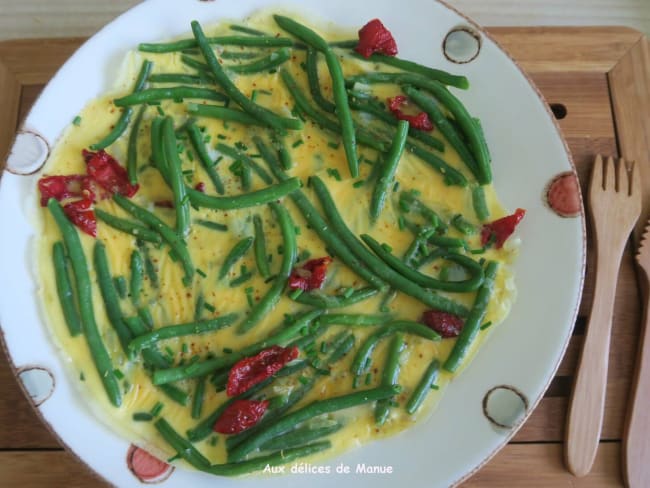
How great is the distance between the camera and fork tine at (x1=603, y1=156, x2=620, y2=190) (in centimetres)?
301

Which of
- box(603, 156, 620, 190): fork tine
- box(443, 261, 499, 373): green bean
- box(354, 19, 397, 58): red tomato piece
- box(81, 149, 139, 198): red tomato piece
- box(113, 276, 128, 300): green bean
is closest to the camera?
box(443, 261, 499, 373): green bean

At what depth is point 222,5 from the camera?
3033 millimetres

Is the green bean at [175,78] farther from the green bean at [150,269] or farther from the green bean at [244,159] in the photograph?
the green bean at [150,269]

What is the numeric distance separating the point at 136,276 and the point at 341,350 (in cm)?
97

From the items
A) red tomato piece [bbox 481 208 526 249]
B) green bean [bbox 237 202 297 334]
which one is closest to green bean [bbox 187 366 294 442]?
green bean [bbox 237 202 297 334]

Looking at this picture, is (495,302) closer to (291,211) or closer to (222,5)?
(291,211)

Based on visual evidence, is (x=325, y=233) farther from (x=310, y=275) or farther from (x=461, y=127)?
(x=461, y=127)

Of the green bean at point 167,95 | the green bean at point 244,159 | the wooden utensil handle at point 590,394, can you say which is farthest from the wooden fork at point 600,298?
the green bean at point 167,95

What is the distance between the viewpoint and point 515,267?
2.72m

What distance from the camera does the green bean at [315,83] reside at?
294 centimetres

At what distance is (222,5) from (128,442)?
2107 mm

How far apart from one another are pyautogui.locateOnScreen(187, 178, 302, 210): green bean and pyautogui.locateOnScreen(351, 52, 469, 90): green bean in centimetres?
75

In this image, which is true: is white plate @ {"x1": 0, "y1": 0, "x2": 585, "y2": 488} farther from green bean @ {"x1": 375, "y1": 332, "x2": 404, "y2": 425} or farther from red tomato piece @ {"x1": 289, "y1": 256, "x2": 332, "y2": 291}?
red tomato piece @ {"x1": 289, "y1": 256, "x2": 332, "y2": 291}

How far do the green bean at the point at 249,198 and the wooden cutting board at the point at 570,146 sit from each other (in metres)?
1.21
